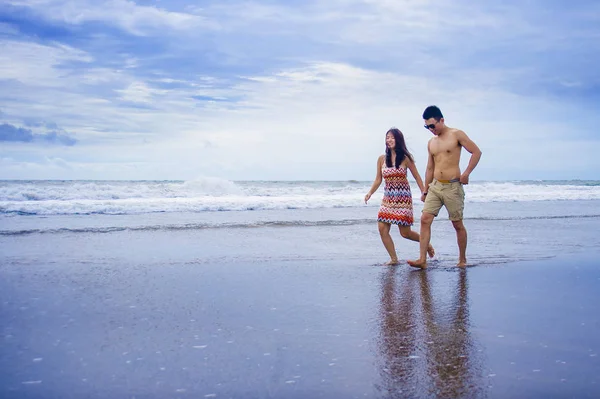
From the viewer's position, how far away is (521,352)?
12.2ft

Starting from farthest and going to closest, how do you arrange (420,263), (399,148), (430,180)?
1. (399,148)
2. (430,180)
3. (420,263)

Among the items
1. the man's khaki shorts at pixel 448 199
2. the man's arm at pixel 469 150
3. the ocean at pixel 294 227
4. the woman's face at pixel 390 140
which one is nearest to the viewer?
the man's arm at pixel 469 150

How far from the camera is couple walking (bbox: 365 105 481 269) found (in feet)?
23.4

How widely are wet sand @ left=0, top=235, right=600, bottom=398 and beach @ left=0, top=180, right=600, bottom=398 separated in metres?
0.02

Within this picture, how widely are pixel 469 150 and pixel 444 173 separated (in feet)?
1.41

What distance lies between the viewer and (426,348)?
380 centimetres

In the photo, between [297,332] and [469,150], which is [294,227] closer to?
[469,150]

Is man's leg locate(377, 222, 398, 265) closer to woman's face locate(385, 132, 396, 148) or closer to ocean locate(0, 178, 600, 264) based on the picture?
ocean locate(0, 178, 600, 264)

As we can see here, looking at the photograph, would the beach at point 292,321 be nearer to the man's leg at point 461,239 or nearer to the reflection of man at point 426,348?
the reflection of man at point 426,348

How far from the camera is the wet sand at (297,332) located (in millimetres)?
3182

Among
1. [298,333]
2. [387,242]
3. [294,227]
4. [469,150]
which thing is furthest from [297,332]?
[294,227]

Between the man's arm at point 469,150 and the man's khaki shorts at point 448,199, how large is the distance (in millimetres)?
196

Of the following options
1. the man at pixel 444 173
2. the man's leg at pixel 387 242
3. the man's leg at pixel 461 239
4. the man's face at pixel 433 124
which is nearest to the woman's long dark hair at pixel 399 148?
the man at pixel 444 173

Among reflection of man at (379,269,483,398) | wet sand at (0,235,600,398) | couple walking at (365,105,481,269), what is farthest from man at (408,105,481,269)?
reflection of man at (379,269,483,398)
